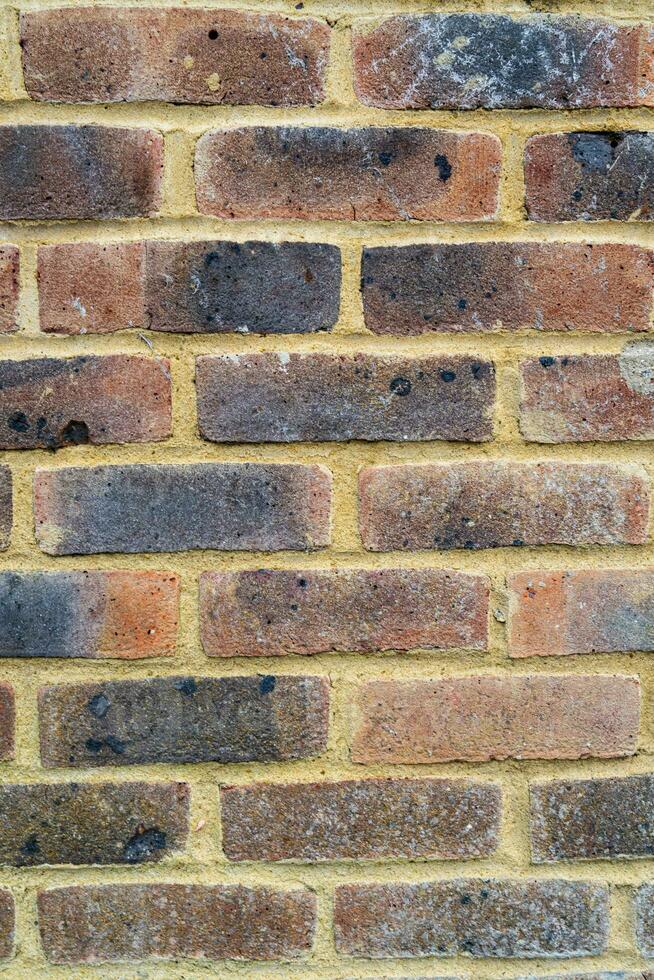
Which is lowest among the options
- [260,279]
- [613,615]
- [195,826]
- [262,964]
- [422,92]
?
[262,964]

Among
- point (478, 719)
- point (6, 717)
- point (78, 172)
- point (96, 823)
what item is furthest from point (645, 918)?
point (78, 172)

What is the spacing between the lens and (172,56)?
2.81 feet

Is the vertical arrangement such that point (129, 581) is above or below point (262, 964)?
above

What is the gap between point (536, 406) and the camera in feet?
2.90

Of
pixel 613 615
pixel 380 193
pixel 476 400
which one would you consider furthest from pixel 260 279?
pixel 613 615

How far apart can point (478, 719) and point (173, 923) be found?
0.37 metres

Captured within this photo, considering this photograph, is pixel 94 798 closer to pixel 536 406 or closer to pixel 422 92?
pixel 536 406

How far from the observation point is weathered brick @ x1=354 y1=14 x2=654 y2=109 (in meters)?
0.86

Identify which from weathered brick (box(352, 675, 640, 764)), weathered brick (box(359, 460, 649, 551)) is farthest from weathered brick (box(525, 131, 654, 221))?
weathered brick (box(352, 675, 640, 764))

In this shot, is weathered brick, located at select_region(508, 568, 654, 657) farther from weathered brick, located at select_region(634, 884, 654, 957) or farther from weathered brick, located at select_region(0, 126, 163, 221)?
weathered brick, located at select_region(0, 126, 163, 221)

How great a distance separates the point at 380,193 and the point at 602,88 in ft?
0.81

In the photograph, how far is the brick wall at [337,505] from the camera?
34.2 inches

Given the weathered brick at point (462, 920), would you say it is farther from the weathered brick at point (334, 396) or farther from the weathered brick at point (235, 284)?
the weathered brick at point (235, 284)

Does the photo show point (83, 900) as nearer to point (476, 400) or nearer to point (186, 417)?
Result: point (186, 417)
